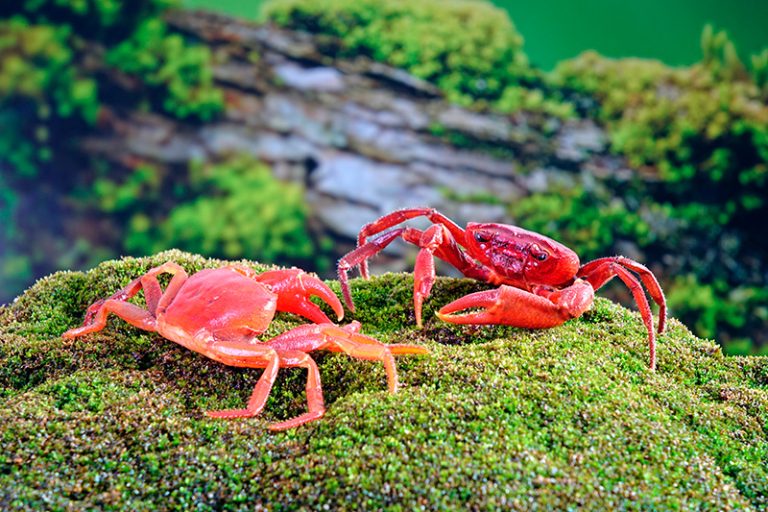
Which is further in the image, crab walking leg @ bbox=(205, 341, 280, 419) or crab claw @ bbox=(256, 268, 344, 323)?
crab claw @ bbox=(256, 268, 344, 323)

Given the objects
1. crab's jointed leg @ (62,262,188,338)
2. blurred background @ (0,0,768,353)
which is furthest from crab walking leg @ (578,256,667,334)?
blurred background @ (0,0,768,353)

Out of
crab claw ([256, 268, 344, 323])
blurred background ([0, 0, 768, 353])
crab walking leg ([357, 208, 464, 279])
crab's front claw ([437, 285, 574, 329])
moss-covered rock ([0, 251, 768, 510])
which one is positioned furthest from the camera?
blurred background ([0, 0, 768, 353])

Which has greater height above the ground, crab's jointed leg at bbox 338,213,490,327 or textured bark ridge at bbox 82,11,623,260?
crab's jointed leg at bbox 338,213,490,327

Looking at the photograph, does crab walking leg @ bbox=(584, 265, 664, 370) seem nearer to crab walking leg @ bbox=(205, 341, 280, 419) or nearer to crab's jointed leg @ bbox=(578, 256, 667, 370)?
crab's jointed leg @ bbox=(578, 256, 667, 370)

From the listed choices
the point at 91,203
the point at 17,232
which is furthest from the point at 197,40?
the point at 17,232

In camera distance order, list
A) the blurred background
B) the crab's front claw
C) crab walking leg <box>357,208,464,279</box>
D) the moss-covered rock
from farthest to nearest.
→ the blurred background, crab walking leg <box>357,208,464,279</box>, the crab's front claw, the moss-covered rock

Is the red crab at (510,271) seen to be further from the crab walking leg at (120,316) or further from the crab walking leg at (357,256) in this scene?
the crab walking leg at (120,316)

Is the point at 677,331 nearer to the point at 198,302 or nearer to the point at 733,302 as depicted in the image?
the point at 198,302
